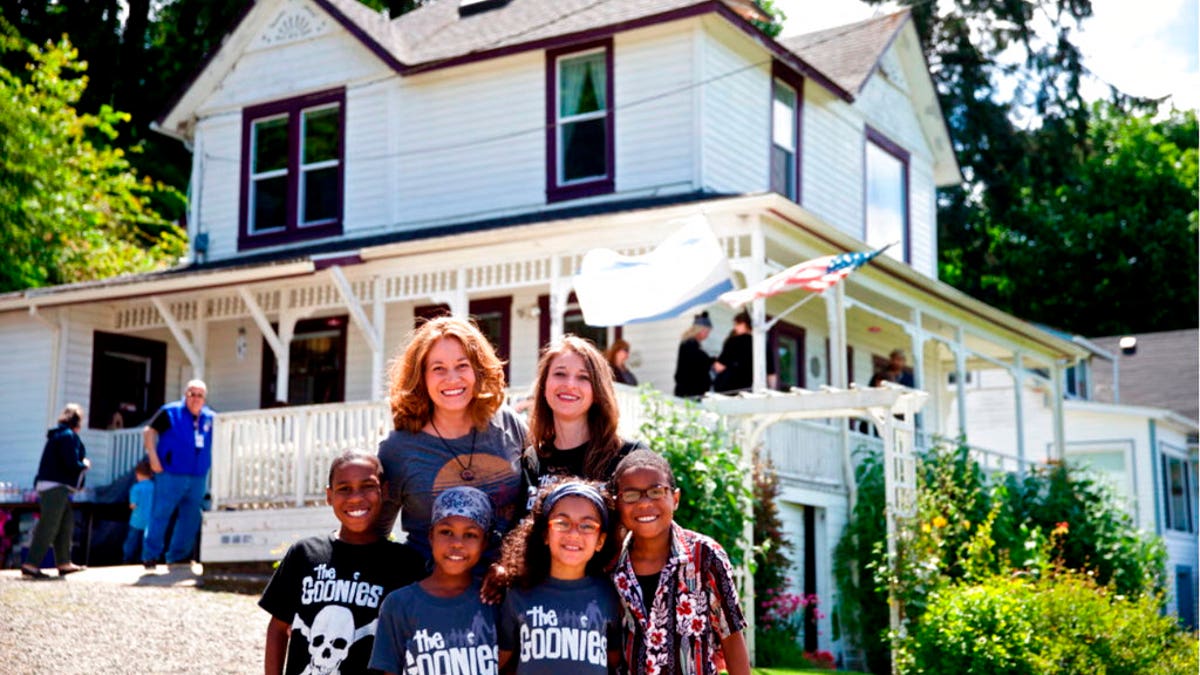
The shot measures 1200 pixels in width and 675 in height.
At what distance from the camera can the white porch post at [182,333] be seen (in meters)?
19.0

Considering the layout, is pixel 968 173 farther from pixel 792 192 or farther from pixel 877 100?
pixel 792 192

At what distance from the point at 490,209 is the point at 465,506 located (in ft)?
47.1

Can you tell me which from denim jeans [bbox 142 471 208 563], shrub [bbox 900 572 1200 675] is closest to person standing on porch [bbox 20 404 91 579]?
denim jeans [bbox 142 471 208 563]

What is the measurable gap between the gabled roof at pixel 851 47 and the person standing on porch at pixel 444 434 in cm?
1666

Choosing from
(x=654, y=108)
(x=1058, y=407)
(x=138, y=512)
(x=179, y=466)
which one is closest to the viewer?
(x=179, y=466)

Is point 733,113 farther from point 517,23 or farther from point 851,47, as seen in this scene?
point 851,47

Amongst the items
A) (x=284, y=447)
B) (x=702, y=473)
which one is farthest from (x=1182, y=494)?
(x=284, y=447)

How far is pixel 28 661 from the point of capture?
388 inches

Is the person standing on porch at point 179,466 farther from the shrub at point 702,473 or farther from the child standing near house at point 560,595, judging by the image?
the child standing near house at point 560,595

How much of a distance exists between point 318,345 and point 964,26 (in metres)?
22.1

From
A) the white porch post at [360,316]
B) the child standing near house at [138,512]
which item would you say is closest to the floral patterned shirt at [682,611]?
the child standing near house at [138,512]

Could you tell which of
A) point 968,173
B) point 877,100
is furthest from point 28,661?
point 968,173

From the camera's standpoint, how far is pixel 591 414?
18.9ft

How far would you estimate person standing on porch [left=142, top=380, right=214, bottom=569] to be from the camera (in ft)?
46.5
